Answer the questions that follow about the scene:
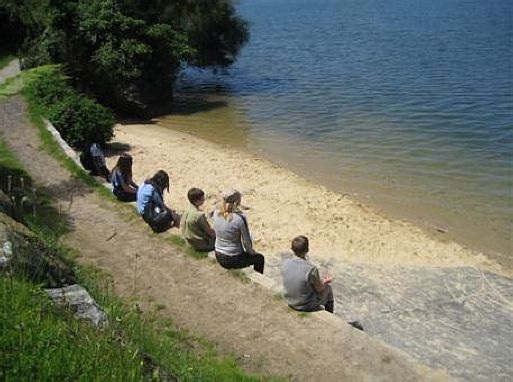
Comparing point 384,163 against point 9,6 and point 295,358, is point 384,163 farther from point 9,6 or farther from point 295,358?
point 9,6

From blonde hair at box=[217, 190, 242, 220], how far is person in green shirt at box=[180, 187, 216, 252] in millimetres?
502

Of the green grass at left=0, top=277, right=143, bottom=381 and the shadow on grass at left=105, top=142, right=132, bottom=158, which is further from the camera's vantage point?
the shadow on grass at left=105, top=142, right=132, bottom=158

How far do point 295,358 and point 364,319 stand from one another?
2.98m

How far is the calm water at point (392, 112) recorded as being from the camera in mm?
17453

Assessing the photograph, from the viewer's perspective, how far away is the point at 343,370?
7.08m

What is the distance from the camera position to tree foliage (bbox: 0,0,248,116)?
25.1 meters

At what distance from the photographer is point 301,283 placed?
810 cm

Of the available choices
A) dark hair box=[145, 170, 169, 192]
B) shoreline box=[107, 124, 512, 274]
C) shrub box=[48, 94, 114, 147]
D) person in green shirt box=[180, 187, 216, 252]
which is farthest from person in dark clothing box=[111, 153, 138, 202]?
shrub box=[48, 94, 114, 147]

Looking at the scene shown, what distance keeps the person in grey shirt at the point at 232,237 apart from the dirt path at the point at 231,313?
0.82ft

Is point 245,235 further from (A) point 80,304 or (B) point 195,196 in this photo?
(A) point 80,304

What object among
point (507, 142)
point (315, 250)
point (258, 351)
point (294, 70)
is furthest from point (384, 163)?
point (294, 70)

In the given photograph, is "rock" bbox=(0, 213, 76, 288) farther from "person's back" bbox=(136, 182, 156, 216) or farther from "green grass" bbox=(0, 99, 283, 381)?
"person's back" bbox=(136, 182, 156, 216)

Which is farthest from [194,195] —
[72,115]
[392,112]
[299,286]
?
[392,112]

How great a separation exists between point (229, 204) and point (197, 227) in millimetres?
825
